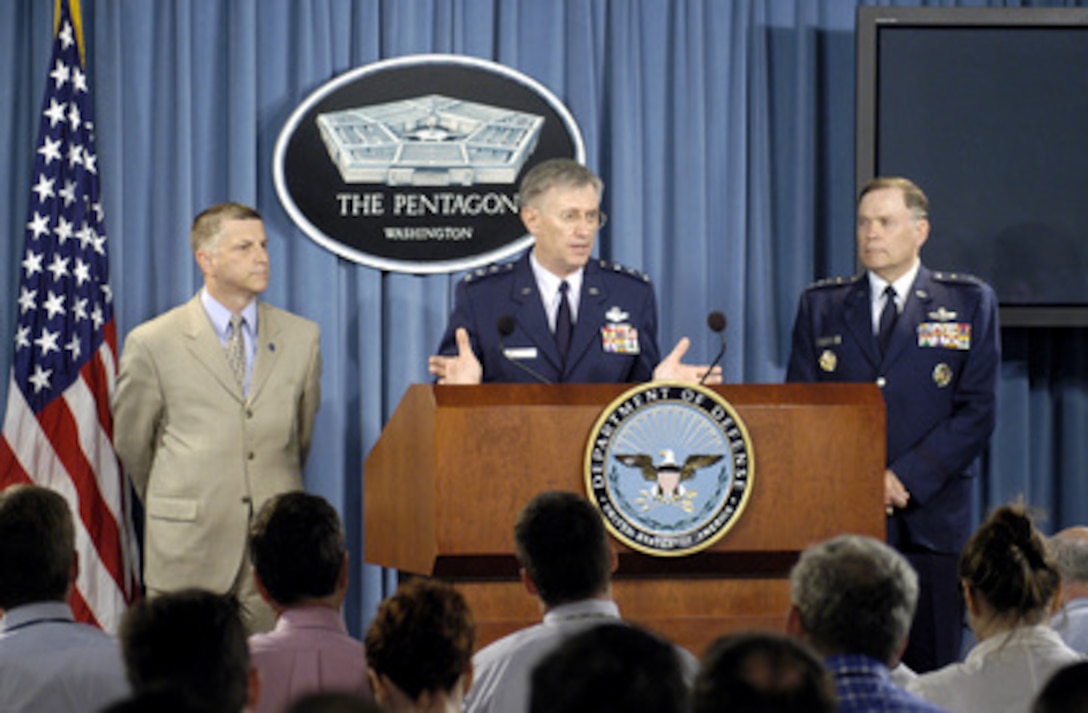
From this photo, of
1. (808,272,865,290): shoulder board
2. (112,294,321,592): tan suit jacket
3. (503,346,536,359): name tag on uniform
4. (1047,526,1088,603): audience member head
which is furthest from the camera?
(112,294,321,592): tan suit jacket

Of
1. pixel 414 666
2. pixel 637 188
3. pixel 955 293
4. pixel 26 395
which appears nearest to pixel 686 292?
pixel 637 188

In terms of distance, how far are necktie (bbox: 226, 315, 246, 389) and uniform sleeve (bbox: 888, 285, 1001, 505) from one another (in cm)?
222

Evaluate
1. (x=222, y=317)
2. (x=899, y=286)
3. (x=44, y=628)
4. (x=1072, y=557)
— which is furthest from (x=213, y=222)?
(x=1072, y=557)

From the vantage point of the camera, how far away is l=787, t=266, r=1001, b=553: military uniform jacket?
209 inches

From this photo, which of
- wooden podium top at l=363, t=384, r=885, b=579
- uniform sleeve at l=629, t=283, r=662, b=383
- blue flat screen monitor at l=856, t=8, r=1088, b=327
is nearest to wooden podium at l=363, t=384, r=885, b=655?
wooden podium top at l=363, t=384, r=885, b=579

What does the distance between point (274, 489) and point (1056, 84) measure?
3214mm

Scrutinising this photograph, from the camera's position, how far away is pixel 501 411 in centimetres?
405

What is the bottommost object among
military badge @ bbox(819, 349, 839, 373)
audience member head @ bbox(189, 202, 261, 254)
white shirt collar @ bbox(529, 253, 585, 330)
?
military badge @ bbox(819, 349, 839, 373)

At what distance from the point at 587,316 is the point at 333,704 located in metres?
3.75

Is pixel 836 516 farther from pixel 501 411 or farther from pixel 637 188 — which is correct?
pixel 637 188

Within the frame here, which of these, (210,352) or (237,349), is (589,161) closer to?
(237,349)

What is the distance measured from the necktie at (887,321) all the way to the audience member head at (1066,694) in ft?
12.5

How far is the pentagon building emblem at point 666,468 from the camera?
4055 millimetres

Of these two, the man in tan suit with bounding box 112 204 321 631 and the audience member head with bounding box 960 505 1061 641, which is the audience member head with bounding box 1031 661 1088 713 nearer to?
the audience member head with bounding box 960 505 1061 641
